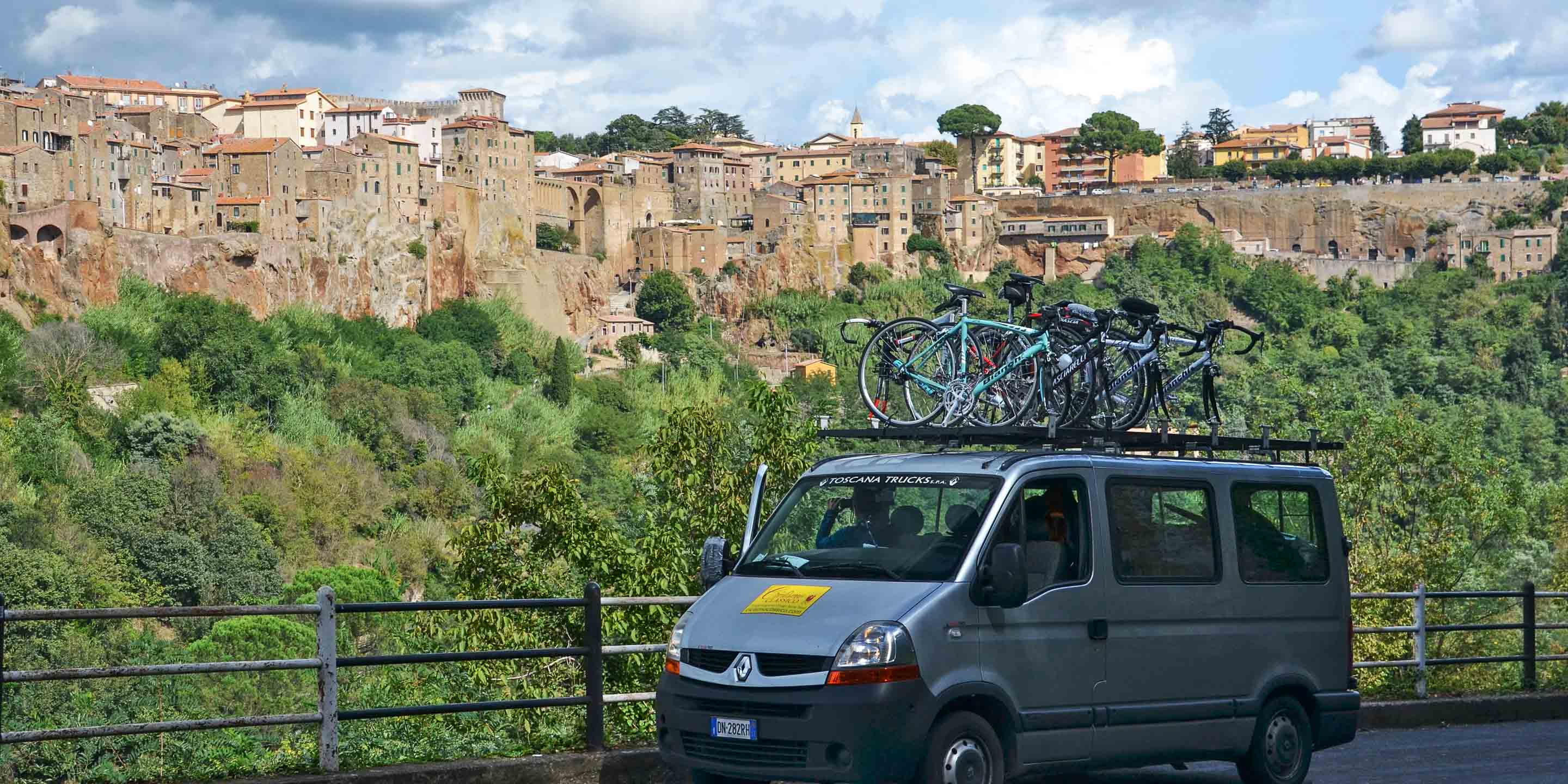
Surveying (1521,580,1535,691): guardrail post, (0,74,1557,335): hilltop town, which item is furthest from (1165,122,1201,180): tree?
(1521,580,1535,691): guardrail post

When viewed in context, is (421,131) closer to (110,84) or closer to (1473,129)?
(110,84)

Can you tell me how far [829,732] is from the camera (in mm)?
7168

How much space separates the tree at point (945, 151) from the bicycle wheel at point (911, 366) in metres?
137

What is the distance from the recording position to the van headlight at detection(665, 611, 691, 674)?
7832 millimetres

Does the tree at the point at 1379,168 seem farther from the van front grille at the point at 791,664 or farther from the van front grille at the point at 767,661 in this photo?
the van front grille at the point at 791,664

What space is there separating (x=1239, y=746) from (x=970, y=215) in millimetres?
122072

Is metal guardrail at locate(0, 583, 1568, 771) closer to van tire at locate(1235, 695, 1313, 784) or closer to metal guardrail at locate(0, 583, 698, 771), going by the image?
metal guardrail at locate(0, 583, 698, 771)

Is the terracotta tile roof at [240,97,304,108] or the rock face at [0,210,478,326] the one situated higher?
the terracotta tile roof at [240,97,304,108]

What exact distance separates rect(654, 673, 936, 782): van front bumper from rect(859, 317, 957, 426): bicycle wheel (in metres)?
3.54

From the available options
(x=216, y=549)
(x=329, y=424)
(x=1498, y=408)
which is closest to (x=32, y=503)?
(x=216, y=549)

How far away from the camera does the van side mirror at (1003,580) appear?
7.48 meters

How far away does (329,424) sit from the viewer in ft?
242

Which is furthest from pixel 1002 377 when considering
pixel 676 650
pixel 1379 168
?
pixel 1379 168

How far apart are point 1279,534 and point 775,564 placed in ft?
9.41
